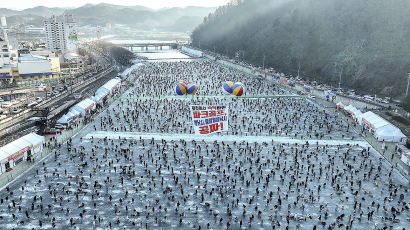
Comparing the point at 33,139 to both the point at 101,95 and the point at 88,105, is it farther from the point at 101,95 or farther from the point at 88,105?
the point at 101,95

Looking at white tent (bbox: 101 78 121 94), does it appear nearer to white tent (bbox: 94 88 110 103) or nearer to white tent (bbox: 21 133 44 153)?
white tent (bbox: 94 88 110 103)

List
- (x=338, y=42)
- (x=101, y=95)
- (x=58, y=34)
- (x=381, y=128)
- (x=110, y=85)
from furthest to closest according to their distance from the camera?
(x=58, y=34) → (x=338, y=42) → (x=110, y=85) → (x=101, y=95) → (x=381, y=128)

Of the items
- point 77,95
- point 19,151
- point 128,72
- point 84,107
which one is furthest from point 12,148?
point 128,72

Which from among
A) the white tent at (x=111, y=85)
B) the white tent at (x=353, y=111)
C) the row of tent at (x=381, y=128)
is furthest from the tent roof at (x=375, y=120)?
the white tent at (x=111, y=85)

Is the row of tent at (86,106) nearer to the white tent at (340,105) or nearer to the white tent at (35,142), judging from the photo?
the white tent at (35,142)

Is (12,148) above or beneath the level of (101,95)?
beneath

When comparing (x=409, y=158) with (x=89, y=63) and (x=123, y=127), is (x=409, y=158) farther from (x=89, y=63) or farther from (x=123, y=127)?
(x=89, y=63)
